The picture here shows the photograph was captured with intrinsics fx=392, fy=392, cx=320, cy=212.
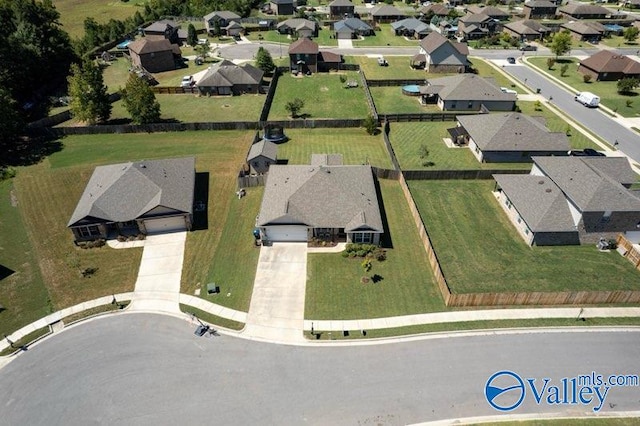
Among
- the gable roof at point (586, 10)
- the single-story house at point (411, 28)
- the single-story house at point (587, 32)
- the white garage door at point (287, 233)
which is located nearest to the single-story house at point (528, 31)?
the single-story house at point (587, 32)

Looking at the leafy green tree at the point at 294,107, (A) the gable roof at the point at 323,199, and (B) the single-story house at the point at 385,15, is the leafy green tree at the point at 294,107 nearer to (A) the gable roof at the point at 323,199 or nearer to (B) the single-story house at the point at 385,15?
(A) the gable roof at the point at 323,199

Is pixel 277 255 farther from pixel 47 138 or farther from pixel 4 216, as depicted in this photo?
pixel 47 138

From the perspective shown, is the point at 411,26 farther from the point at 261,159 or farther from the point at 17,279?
the point at 17,279

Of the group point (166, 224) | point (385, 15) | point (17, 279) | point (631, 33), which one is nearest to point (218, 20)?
point (385, 15)

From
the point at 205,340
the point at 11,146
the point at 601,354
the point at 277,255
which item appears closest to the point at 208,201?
the point at 277,255

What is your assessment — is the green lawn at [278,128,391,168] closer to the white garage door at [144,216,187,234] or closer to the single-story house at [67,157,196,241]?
the single-story house at [67,157,196,241]

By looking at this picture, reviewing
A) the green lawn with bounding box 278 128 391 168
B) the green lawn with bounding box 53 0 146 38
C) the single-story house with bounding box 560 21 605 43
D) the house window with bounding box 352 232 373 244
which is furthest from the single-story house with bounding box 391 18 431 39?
the green lawn with bounding box 53 0 146 38
